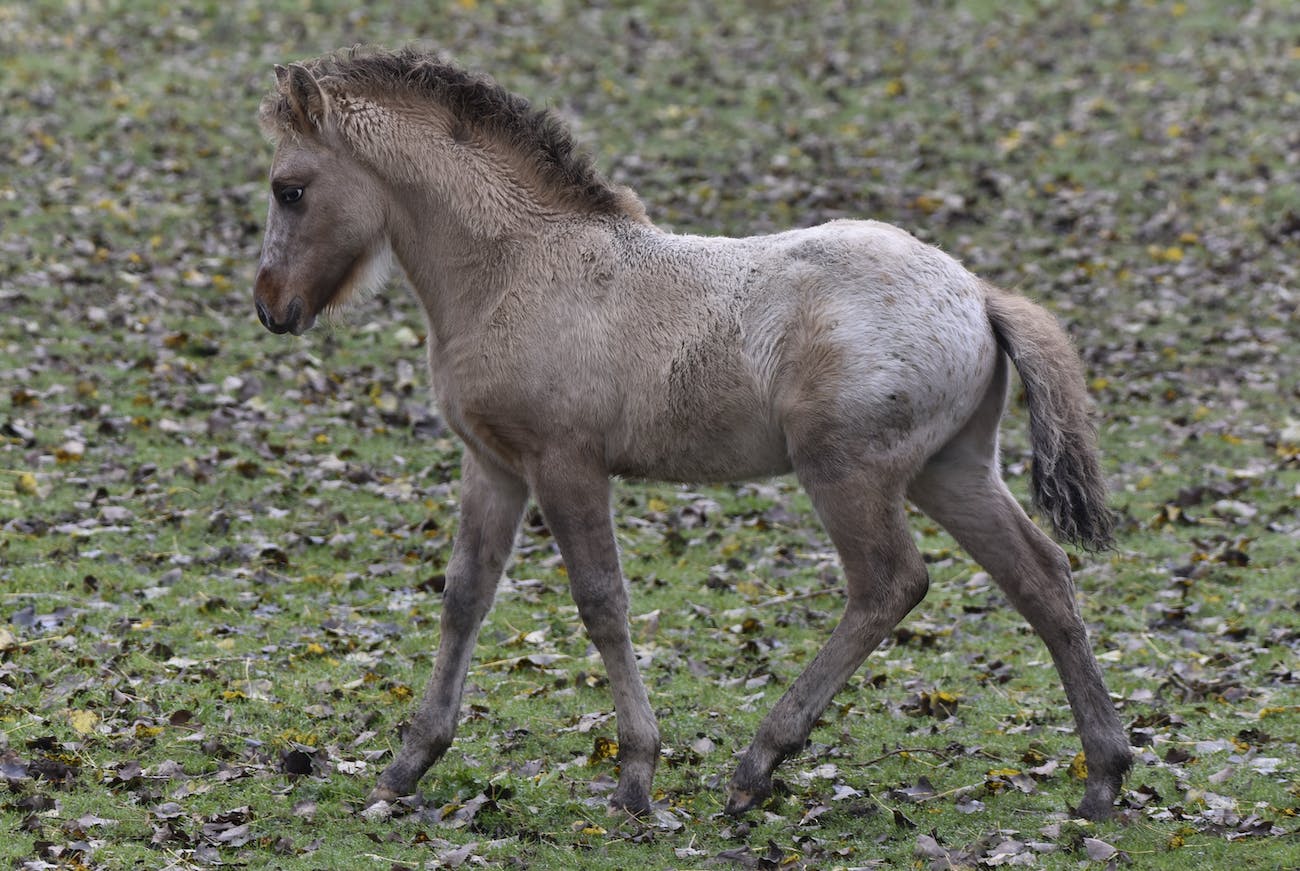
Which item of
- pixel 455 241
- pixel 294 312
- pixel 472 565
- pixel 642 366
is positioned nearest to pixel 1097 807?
pixel 642 366

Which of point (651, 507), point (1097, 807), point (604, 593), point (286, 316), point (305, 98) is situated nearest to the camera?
point (1097, 807)

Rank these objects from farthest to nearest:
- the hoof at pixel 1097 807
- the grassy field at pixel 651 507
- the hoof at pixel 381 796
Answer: the hoof at pixel 381 796 < the grassy field at pixel 651 507 < the hoof at pixel 1097 807

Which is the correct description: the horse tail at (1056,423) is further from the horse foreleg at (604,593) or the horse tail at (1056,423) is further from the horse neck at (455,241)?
the horse neck at (455,241)

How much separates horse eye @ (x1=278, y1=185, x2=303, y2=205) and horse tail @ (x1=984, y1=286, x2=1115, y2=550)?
2.92 metres

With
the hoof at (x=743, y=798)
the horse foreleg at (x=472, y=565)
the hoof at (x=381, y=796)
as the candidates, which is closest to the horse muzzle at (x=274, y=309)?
the horse foreleg at (x=472, y=565)

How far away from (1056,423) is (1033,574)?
627 millimetres

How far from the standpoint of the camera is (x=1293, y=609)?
26.2 ft

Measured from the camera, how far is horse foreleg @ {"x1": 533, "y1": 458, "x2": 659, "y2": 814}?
5.80 meters

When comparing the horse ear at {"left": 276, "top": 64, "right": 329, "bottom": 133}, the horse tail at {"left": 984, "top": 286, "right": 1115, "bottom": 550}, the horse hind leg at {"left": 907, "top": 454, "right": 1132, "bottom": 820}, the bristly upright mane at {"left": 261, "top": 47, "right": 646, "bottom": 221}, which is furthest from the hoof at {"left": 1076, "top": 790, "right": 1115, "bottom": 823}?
the horse ear at {"left": 276, "top": 64, "right": 329, "bottom": 133}

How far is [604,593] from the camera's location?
231 inches

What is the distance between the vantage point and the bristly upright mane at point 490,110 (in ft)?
20.6

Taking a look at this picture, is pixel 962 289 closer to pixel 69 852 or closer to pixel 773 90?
pixel 69 852

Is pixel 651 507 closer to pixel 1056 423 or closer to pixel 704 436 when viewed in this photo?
pixel 704 436

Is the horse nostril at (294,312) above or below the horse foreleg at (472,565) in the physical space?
above
